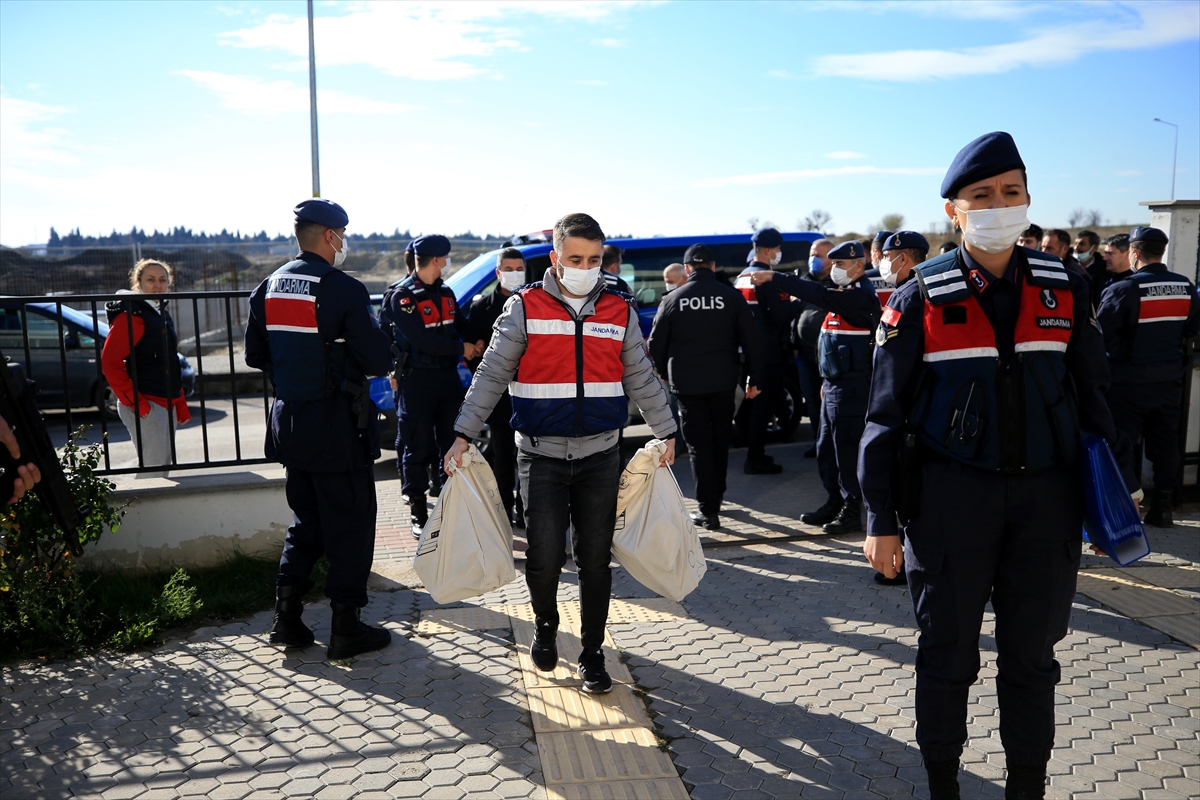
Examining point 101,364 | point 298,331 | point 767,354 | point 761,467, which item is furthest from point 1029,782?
point 767,354

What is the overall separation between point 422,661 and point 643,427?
6258mm

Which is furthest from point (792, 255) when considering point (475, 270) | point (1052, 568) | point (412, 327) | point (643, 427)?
point (1052, 568)

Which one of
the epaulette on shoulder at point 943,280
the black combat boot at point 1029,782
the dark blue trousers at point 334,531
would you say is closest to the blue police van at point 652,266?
the dark blue trousers at point 334,531

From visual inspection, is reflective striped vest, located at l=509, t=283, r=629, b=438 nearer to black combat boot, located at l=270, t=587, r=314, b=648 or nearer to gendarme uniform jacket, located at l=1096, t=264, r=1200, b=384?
black combat boot, located at l=270, t=587, r=314, b=648

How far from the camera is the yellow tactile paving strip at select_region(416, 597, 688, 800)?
322cm

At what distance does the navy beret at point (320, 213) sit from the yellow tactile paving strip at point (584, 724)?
6.71ft

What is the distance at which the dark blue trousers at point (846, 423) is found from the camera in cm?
600

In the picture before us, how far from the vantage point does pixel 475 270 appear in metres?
9.40

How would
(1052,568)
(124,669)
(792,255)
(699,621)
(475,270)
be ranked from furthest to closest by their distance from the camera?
1. (792,255)
2. (475,270)
3. (699,621)
4. (124,669)
5. (1052,568)

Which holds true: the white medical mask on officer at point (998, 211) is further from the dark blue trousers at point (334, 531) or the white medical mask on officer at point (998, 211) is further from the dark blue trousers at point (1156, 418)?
the dark blue trousers at point (1156, 418)

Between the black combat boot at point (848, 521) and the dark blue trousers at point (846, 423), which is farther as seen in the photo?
the black combat boot at point (848, 521)

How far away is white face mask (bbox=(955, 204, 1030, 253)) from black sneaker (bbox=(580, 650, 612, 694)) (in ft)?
7.43

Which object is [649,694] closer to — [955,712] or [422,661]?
[422,661]

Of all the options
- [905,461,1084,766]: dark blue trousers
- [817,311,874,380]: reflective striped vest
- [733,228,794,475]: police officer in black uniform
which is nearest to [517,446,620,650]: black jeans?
[905,461,1084,766]: dark blue trousers
